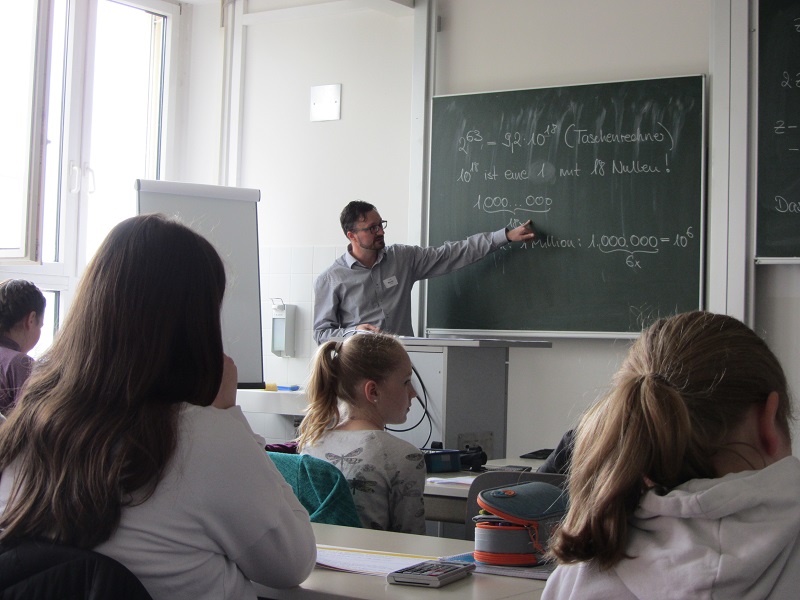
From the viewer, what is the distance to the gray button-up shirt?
189 inches

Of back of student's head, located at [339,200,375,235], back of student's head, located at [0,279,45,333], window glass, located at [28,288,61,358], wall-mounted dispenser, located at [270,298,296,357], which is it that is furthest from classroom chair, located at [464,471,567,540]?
window glass, located at [28,288,61,358]

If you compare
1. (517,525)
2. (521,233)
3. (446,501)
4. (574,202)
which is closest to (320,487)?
(517,525)

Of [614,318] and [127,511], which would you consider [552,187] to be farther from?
[127,511]

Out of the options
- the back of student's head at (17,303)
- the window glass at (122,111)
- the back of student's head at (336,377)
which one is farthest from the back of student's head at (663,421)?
the window glass at (122,111)

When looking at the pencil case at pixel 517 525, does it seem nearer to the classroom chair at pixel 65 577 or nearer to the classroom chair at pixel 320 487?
the classroom chair at pixel 320 487

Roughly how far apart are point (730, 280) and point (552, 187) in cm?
99

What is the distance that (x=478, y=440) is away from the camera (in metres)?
4.11

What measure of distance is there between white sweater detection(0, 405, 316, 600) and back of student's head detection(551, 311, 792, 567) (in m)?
0.48

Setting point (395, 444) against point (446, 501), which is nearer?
A: point (395, 444)

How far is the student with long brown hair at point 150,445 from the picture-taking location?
1.35m

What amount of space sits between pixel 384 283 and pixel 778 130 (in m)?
2.01

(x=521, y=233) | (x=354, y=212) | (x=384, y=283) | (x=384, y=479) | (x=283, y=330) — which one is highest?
(x=354, y=212)

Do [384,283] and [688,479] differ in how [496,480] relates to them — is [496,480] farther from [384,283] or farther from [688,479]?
[384,283]

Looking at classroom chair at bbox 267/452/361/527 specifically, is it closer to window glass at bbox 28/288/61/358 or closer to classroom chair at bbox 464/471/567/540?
classroom chair at bbox 464/471/567/540
